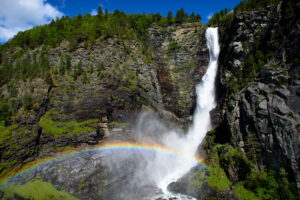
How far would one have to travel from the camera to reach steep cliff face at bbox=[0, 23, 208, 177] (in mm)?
25359

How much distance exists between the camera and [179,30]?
4859 centimetres

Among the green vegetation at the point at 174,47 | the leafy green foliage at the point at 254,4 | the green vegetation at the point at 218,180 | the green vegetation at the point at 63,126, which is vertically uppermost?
the leafy green foliage at the point at 254,4

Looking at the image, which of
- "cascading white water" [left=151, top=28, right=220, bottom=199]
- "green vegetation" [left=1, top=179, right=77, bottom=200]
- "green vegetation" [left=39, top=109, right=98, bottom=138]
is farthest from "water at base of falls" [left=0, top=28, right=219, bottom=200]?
"green vegetation" [left=39, top=109, right=98, bottom=138]

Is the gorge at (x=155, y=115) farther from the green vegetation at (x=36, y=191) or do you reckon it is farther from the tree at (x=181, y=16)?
the tree at (x=181, y=16)

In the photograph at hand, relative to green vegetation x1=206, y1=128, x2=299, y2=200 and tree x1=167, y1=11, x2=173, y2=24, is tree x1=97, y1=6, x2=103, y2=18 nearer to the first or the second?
tree x1=167, y1=11, x2=173, y2=24

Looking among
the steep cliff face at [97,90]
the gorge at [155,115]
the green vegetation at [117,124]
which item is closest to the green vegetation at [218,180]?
the gorge at [155,115]

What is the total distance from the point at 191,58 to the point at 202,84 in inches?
313

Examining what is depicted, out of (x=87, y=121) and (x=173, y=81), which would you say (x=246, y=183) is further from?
(x=173, y=81)

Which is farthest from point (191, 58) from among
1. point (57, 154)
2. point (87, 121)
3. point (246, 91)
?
point (57, 154)

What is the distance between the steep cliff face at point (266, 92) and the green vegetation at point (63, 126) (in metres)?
20.6

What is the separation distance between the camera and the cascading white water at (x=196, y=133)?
29372 millimetres

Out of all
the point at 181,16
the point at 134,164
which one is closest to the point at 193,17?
the point at 181,16

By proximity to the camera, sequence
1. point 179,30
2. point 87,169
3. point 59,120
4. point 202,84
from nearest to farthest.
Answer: point 87,169 → point 59,120 → point 202,84 → point 179,30

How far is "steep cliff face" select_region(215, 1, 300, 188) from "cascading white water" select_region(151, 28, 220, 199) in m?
4.89
